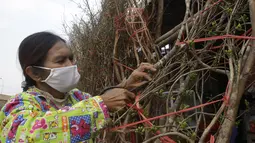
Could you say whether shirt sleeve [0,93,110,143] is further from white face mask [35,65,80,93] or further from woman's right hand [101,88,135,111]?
white face mask [35,65,80,93]

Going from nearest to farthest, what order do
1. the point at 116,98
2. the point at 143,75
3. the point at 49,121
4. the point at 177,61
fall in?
the point at 49,121
the point at 116,98
the point at 143,75
the point at 177,61

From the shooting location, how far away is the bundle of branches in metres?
1.43

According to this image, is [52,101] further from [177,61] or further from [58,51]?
[177,61]

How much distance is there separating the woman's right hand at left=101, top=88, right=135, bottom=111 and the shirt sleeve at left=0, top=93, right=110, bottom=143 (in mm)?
31

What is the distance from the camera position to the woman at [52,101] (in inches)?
52.2

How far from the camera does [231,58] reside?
1.52m

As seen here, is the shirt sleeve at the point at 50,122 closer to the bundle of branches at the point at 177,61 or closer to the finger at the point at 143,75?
the bundle of branches at the point at 177,61

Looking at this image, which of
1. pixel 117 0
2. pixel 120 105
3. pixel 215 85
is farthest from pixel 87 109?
pixel 215 85

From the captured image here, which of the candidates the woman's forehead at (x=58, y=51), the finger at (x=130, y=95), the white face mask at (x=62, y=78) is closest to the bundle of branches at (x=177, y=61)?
the finger at (x=130, y=95)

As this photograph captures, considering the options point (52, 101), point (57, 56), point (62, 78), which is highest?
point (57, 56)

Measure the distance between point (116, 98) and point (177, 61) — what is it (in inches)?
20.5

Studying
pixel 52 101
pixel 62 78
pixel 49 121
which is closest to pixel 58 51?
pixel 62 78

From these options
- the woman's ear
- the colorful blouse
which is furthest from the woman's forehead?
the colorful blouse

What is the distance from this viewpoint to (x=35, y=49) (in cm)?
162
